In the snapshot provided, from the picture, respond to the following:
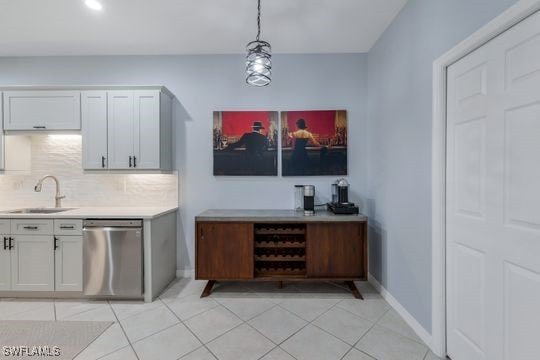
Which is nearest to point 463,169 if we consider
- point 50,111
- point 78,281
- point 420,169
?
point 420,169

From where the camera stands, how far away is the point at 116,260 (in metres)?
2.55

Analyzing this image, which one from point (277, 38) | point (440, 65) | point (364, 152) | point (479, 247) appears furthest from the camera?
point (364, 152)

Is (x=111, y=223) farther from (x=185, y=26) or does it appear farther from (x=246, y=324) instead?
(x=185, y=26)

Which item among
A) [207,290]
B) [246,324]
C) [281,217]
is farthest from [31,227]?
[281,217]

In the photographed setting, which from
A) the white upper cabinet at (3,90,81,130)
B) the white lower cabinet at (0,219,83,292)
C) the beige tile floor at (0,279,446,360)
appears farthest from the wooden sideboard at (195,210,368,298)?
the white upper cabinet at (3,90,81,130)

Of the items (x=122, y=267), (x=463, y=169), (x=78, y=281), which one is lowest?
(x=78, y=281)

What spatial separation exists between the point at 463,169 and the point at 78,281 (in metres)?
3.71

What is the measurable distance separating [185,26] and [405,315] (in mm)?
3676

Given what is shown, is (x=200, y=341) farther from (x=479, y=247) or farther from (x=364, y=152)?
(x=364, y=152)

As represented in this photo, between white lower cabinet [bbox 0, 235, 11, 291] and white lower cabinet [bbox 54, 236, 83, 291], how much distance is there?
0.51 meters

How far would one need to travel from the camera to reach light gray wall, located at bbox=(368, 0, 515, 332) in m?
1.74

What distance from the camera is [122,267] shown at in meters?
2.55

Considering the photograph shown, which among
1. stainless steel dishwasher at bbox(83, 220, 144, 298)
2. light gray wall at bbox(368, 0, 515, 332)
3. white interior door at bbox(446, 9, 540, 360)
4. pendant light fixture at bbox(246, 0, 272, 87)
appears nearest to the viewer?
white interior door at bbox(446, 9, 540, 360)

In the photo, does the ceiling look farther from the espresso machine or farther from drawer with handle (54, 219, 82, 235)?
drawer with handle (54, 219, 82, 235)
